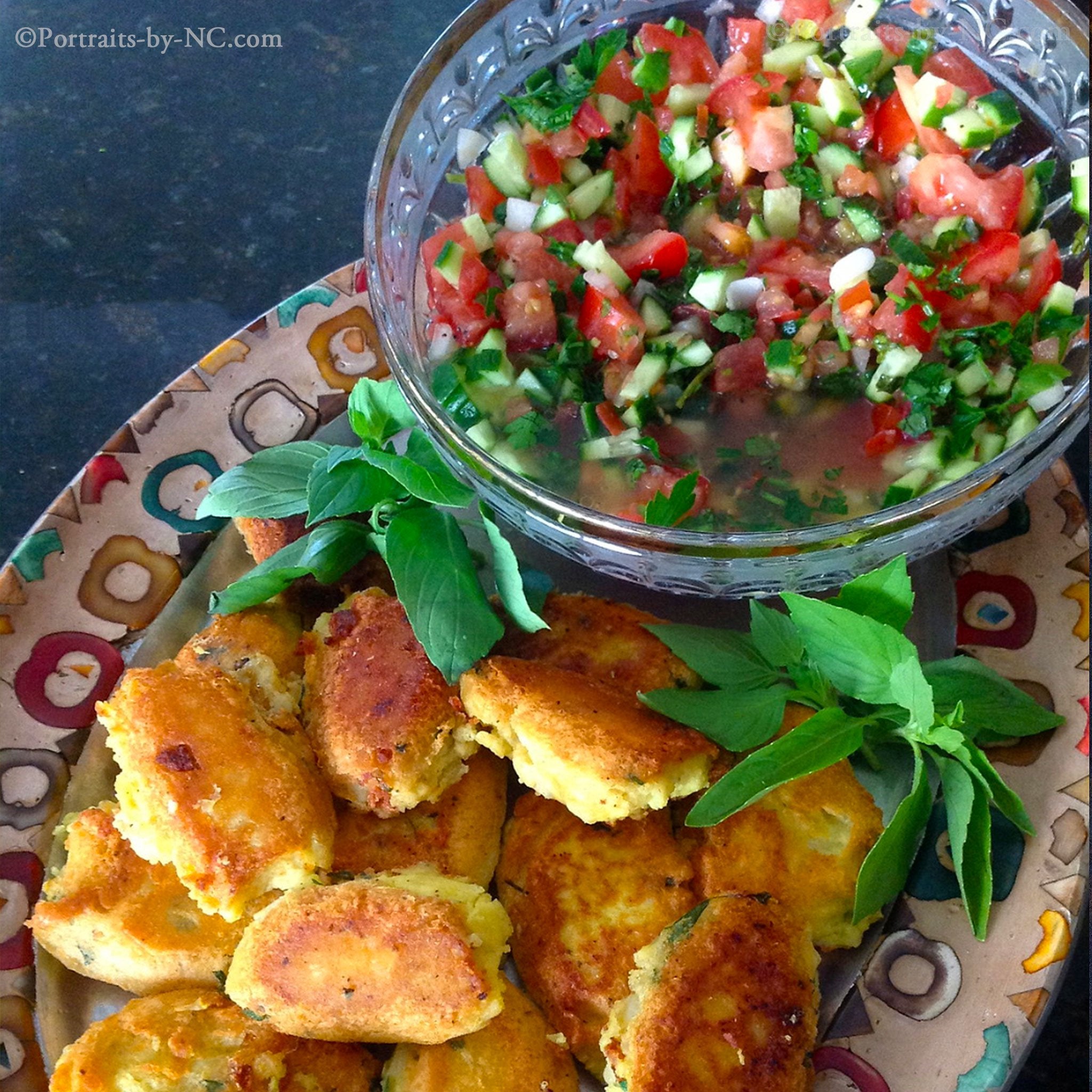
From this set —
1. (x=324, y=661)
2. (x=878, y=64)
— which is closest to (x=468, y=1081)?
(x=324, y=661)

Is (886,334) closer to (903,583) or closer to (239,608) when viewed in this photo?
(903,583)

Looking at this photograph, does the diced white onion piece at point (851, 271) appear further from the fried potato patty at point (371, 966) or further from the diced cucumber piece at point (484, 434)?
the fried potato patty at point (371, 966)

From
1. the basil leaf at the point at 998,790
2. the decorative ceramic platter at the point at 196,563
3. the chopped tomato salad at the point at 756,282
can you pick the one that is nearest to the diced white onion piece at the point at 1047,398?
the chopped tomato salad at the point at 756,282

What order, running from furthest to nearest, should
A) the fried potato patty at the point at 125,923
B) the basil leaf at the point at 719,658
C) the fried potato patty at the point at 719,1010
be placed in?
the basil leaf at the point at 719,658 < the fried potato patty at the point at 125,923 < the fried potato patty at the point at 719,1010

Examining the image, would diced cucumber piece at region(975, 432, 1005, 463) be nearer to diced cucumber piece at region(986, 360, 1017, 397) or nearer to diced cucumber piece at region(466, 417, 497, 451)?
diced cucumber piece at region(986, 360, 1017, 397)

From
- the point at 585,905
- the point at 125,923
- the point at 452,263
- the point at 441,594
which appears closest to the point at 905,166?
the point at 452,263
